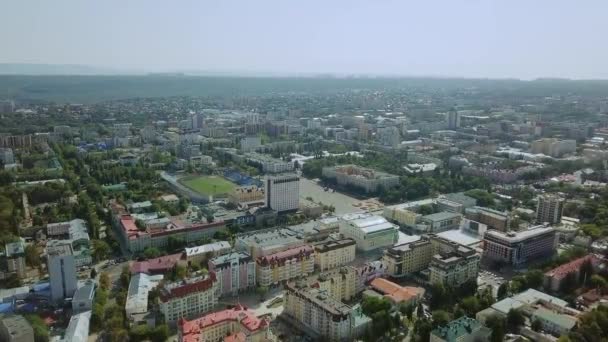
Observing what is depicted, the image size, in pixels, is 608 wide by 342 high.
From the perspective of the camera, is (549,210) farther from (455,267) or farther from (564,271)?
(455,267)

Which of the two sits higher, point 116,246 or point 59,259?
point 59,259

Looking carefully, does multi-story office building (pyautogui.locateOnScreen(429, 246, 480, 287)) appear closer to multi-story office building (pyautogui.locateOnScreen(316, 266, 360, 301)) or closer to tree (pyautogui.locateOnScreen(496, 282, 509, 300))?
tree (pyautogui.locateOnScreen(496, 282, 509, 300))

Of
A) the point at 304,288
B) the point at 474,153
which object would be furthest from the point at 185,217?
the point at 474,153

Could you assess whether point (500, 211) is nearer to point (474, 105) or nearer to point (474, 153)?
point (474, 153)

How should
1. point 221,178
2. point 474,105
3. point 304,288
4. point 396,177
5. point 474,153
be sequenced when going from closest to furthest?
point 304,288 → point 396,177 → point 221,178 → point 474,153 → point 474,105

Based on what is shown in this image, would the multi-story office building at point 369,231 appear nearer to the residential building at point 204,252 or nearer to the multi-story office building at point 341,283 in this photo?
the multi-story office building at point 341,283

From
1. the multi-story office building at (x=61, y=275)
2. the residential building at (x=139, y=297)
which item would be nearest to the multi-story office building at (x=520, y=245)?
the residential building at (x=139, y=297)
